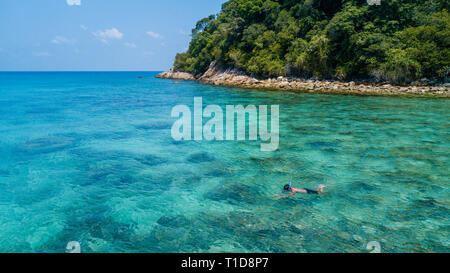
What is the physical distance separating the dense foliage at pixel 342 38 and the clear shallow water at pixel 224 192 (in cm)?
1994

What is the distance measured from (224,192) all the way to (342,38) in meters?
35.1

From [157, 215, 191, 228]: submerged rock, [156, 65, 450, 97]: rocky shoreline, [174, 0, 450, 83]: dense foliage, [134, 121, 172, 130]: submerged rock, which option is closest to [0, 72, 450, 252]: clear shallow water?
[157, 215, 191, 228]: submerged rock

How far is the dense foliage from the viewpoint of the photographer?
29328 millimetres

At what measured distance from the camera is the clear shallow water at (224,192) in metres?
5.35

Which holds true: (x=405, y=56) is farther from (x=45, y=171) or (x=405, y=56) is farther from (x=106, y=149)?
(x=45, y=171)

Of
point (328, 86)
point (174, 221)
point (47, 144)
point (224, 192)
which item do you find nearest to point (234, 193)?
point (224, 192)

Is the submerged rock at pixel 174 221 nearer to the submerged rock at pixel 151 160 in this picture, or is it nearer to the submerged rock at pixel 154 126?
the submerged rock at pixel 151 160

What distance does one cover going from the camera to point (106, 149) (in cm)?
1153

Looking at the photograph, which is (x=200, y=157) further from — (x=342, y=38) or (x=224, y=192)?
(x=342, y=38)

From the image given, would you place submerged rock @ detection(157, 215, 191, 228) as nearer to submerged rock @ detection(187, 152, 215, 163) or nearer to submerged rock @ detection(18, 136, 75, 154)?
submerged rock @ detection(187, 152, 215, 163)

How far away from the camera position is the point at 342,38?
1340 inches

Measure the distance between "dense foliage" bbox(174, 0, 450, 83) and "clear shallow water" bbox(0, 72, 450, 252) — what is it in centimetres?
1994

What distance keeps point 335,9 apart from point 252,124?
3584 centimetres

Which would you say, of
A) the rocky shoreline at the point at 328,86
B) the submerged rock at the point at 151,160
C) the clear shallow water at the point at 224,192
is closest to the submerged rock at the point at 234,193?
the clear shallow water at the point at 224,192
